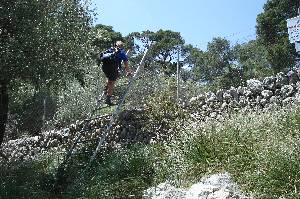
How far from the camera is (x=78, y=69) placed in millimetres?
14367

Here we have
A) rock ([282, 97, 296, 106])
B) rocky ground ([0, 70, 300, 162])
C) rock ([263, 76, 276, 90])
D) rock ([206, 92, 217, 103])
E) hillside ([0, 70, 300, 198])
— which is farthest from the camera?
rock ([206, 92, 217, 103])

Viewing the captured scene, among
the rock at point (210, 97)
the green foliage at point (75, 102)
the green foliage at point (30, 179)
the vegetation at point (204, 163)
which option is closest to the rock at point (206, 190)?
the vegetation at point (204, 163)

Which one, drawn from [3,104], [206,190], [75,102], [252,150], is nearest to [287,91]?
[252,150]

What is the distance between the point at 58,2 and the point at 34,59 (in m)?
2.00

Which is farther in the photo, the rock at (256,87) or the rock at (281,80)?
the rock at (256,87)

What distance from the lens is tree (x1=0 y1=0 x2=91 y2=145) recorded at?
11922 mm

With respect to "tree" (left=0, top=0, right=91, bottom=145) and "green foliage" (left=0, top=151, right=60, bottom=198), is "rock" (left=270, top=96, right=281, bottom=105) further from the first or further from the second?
"tree" (left=0, top=0, right=91, bottom=145)

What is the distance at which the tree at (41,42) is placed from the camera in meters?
11.9

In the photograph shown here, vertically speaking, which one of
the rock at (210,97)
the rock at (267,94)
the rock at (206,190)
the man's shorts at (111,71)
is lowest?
the rock at (206,190)

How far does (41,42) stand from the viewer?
40.5 feet

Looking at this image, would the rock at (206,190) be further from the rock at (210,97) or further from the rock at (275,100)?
the rock at (210,97)

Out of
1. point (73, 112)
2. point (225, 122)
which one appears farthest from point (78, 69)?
point (73, 112)

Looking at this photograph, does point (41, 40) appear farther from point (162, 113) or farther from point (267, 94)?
point (267, 94)

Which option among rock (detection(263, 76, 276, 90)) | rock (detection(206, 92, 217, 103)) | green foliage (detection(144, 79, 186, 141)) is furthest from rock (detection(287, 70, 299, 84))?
green foliage (detection(144, 79, 186, 141))
